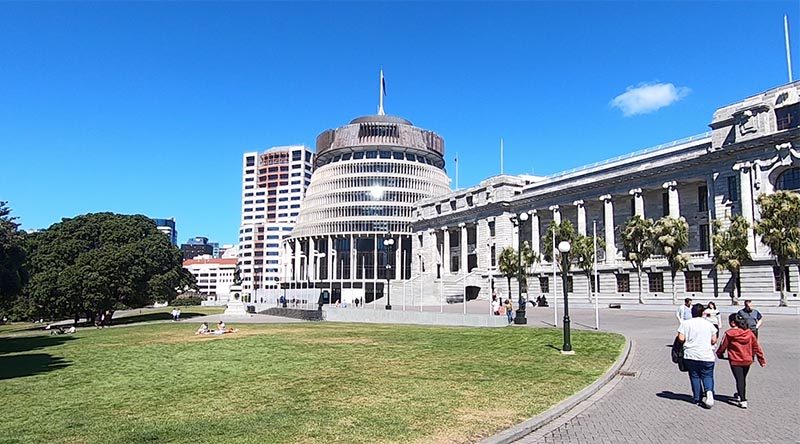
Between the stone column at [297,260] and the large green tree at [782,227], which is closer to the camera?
the large green tree at [782,227]

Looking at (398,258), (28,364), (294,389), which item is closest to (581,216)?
(398,258)

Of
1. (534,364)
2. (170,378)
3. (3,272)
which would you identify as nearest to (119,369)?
(170,378)

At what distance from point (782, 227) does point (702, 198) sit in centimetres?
1839

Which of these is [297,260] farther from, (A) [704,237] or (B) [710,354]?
(B) [710,354]

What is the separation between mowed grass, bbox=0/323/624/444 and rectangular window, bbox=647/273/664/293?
4432 centimetres

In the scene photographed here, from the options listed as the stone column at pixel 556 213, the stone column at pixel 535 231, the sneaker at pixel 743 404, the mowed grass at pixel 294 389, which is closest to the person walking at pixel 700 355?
the sneaker at pixel 743 404

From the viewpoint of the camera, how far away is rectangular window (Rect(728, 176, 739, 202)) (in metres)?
57.0

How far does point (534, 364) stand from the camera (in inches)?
686

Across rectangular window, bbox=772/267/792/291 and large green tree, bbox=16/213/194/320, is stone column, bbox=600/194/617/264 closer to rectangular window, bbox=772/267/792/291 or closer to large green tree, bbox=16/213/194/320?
rectangular window, bbox=772/267/792/291

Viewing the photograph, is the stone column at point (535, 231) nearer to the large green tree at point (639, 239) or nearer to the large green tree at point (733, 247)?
the large green tree at point (639, 239)

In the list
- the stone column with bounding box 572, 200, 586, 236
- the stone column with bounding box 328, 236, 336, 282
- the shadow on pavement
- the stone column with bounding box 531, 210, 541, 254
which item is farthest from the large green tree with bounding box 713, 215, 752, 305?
the stone column with bounding box 328, 236, 336, 282

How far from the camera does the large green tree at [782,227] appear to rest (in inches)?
1769

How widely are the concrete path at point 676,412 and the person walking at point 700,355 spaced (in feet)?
1.02

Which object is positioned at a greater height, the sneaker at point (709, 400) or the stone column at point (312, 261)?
the stone column at point (312, 261)
